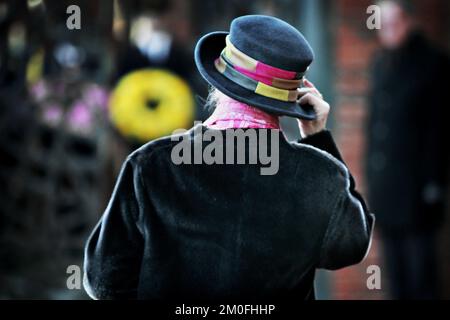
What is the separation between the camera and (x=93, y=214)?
4.80m

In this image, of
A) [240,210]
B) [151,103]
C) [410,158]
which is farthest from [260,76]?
[151,103]

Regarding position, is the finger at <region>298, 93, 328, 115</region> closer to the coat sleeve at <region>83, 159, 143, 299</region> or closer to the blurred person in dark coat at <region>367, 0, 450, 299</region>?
the coat sleeve at <region>83, 159, 143, 299</region>

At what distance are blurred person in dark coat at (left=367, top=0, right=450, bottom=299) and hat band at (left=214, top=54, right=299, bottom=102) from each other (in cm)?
226

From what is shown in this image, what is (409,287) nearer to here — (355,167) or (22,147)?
(355,167)

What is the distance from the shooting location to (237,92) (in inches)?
78.1

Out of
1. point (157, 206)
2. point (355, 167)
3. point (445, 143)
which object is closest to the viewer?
point (157, 206)

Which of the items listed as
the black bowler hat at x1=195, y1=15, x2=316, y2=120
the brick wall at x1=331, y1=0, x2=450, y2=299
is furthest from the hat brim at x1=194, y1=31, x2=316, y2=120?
the brick wall at x1=331, y1=0, x2=450, y2=299

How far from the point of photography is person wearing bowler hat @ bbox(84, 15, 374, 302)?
1959 mm

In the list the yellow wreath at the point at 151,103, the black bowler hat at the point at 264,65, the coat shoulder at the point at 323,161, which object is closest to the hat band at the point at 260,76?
the black bowler hat at the point at 264,65

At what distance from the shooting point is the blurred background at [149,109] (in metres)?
4.20

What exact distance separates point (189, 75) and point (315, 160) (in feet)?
7.98

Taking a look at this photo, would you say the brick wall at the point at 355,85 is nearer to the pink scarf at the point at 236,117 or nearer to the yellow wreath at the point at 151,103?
the yellow wreath at the point at 151,103

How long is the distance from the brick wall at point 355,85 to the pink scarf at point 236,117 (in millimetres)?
2485
